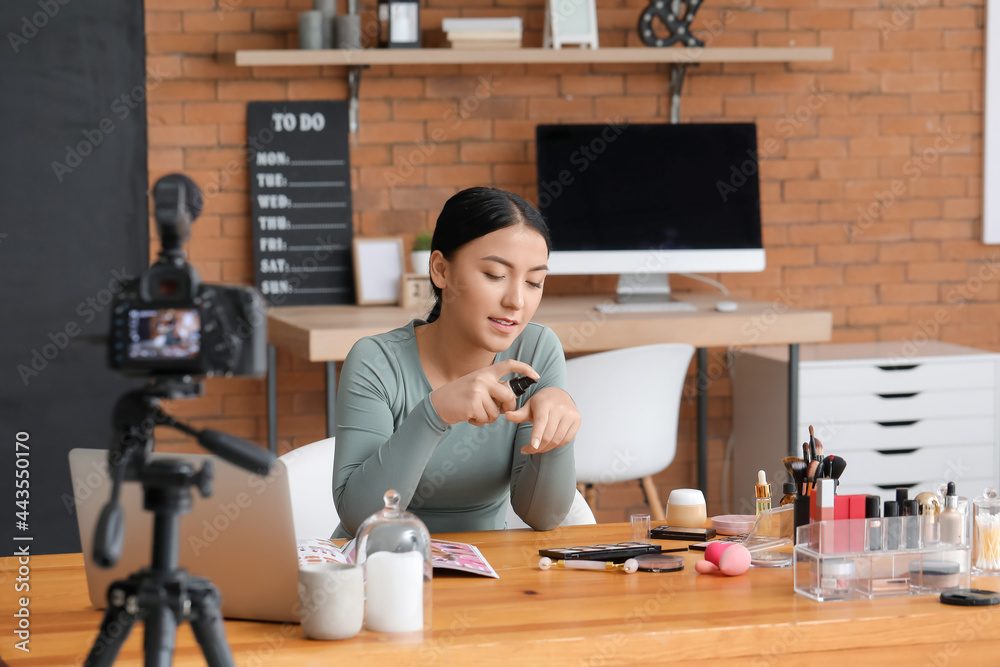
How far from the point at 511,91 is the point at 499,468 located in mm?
2146

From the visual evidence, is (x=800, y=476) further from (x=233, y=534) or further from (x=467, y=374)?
(x=233, y=534)

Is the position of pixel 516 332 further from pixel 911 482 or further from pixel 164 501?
pixel 911 482

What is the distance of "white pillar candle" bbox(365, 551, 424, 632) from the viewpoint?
117 centimetres

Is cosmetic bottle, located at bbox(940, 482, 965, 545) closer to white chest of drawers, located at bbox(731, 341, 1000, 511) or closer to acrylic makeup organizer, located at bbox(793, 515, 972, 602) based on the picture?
acrylic makeup organizer, located at bbox(793, 515, 972, 602)

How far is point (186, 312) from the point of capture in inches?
34.4

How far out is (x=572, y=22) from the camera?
3502mm

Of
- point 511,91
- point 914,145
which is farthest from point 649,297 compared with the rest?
point 914,145

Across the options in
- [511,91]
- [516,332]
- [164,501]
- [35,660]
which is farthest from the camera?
[511,91]

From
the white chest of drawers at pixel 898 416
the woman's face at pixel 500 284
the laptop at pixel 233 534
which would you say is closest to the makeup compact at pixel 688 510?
the woman's face at pixel 500 284

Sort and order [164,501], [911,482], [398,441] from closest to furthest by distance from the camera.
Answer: [164,501]
[398,441]
[911,482]

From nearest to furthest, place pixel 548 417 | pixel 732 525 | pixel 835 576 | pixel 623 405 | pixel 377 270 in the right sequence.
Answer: pixel 835 576 → pixel 548 417 → pixel 732 525 → pixel 623 405 → pixel 377 270

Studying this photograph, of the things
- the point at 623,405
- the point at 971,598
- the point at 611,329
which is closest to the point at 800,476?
the point at 971,598

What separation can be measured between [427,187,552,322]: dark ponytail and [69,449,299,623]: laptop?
29.3 inches

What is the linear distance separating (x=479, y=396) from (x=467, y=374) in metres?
0.24
